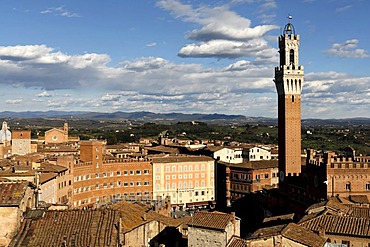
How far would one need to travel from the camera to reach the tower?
203ft

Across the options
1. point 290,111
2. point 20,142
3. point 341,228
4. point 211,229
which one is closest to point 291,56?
point 290,111

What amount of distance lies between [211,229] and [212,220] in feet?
2.26

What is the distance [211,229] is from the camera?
86.6 feet

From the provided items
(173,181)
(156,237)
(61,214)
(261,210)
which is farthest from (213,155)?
→ (61,214)

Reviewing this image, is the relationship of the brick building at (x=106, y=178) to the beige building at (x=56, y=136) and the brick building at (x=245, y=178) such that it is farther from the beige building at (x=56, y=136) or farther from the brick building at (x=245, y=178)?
the beige building at (x=56, y=136)

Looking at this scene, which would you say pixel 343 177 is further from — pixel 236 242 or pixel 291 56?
pixel 236 242

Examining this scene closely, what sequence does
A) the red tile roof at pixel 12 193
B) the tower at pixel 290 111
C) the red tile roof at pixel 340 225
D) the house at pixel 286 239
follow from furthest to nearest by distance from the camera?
the tower at pixel 290 111 < the red tile roof at pixel 340 225 < the house at pixel 286 239 < the red tile roof at pixel 12 193

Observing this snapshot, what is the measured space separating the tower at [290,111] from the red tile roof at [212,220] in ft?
118

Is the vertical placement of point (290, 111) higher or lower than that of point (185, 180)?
higher

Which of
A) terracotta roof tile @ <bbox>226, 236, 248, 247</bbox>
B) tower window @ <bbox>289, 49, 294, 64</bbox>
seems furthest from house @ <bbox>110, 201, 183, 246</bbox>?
tower window @ <bbox>289, 49, 294, 64</bbox>

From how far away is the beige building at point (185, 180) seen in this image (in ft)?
264

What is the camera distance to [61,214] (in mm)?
17109

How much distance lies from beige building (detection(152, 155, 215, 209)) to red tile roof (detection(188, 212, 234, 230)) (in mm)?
51831

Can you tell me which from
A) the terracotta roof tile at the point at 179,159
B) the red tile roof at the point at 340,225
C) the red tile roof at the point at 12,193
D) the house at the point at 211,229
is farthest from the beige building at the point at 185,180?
the red tile roof at the point at 12,193
